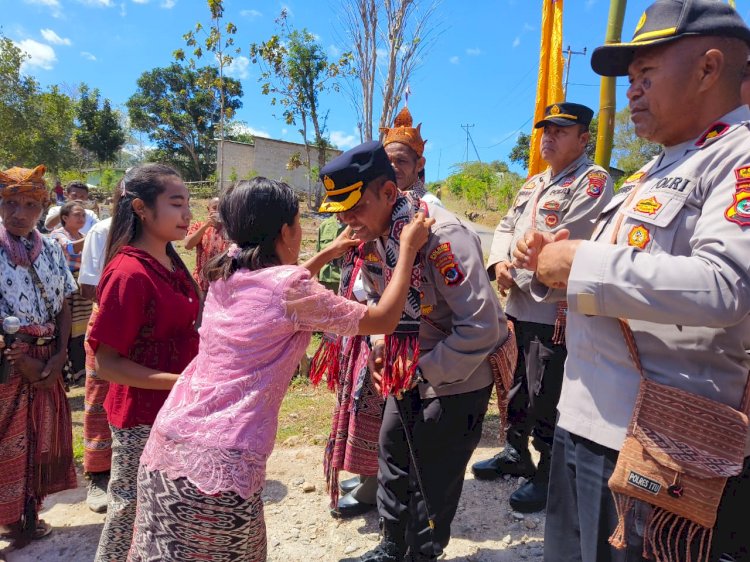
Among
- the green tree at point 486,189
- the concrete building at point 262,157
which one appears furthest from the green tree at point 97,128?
the green tree at point 486,189

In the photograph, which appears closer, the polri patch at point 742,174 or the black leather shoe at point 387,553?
the polri patch at point 742,174

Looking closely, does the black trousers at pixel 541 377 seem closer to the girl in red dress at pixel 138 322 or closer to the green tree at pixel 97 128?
the girl in red dress at pixel 138 322

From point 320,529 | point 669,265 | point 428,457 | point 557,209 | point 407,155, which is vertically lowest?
point 320,529

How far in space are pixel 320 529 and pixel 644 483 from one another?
7.59 ft

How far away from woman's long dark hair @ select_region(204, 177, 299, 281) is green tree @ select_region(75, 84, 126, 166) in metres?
32.7

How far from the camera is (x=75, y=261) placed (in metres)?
5.63

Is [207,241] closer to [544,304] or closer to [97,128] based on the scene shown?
[544,304]

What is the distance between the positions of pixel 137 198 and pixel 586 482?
2098mm

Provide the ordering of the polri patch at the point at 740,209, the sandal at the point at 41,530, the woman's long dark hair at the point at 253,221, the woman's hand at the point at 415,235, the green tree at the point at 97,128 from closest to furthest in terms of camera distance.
Answer: 1. the polri patch at the point at 740,209
2. the woman's long dark hair at the point at 253,221
3. the woman's hand at the point at 415,235
4. the sandal at the point at 41,530
5. the green tree at the point at 97,128

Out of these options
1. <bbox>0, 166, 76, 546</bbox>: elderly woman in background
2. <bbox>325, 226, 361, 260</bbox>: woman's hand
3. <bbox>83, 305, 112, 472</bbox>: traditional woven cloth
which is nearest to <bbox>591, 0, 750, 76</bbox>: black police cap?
<bbox>325, 226, 361, 260</bbox>: woman's hand

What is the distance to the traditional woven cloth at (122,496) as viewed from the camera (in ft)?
7.09

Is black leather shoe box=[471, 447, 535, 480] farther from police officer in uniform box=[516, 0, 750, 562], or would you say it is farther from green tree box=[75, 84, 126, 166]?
green tree box=[75, 84, 126, 166]

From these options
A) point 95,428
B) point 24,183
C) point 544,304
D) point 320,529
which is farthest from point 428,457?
point 24,183

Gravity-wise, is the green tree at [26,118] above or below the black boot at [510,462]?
above
